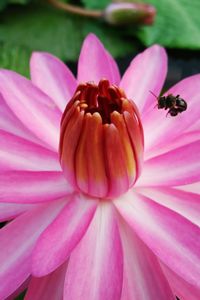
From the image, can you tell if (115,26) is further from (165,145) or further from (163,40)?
(165,145)

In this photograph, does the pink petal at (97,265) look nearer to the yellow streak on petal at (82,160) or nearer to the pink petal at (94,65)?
the yellow streak on petal at (82,160)

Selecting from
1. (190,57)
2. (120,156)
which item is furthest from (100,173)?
(190,57)

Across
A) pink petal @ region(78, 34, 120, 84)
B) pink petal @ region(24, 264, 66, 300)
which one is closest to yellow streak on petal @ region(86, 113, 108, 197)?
pink petal @ region(24, 264, 66, 300)

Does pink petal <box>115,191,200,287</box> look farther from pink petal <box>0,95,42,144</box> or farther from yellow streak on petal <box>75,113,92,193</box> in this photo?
pink petal <box>0,95,42,144</box>

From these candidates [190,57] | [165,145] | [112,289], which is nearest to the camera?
[112,289]

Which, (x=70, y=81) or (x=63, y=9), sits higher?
(x=63, y=9)

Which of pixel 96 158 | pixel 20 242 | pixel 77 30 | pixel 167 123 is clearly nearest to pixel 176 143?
pixel 167 123

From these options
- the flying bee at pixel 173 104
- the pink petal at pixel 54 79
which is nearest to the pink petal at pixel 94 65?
the pink petal at pixel 54 79

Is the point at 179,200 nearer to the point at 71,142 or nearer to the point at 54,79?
the point at 71,142
